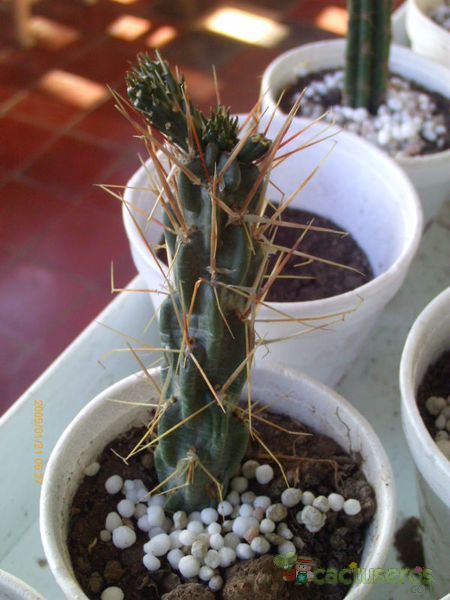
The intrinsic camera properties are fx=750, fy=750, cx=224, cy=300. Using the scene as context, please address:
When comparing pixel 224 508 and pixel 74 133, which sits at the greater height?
pixel 224 508

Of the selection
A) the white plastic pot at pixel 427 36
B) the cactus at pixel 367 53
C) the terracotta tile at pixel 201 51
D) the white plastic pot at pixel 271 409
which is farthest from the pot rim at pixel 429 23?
the terracotta tile at pixel 201 51

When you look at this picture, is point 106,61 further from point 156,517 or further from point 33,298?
point 156,517

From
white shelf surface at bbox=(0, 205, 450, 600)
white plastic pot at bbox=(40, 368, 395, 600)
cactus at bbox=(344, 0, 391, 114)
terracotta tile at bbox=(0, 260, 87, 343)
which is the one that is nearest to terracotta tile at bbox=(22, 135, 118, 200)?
terracotta tile at bbox=(0, 260, 87, 343)

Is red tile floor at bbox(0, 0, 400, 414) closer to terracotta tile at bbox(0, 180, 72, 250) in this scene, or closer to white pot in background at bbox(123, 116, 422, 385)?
terracotta tile at bbox(0, 180, 72, 250)

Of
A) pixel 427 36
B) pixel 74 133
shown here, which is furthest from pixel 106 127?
pixel 427 36

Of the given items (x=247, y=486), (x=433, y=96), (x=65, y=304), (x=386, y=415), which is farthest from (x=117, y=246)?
(x=247, y=486)

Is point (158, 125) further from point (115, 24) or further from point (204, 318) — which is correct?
point (115, 24)
